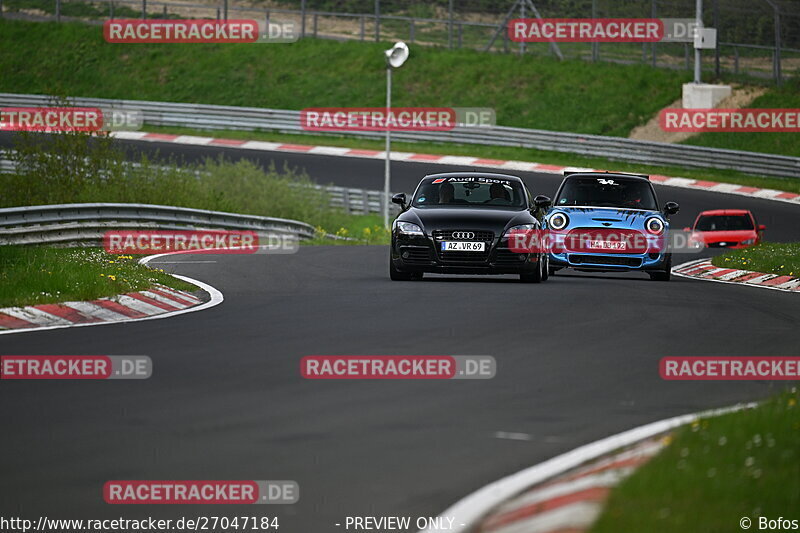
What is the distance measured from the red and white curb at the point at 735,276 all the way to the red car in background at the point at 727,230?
5.41m

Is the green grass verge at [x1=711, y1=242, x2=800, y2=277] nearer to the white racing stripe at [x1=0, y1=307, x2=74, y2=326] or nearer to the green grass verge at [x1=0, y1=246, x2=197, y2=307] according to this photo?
the green grass verge at [x1=0, y1=246, x2=197, y2=307]

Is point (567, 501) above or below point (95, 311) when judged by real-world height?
above

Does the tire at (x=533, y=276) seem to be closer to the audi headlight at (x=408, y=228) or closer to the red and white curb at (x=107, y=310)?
the audi headlight at (x=408, y=228)

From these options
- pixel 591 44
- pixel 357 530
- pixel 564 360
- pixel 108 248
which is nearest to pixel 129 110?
pixel 591 44

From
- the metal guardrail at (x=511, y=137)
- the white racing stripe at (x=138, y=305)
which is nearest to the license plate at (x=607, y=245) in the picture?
the white racing stripe at (x=138, y=305)

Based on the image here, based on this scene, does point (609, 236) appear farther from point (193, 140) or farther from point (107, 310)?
point (193, 140)

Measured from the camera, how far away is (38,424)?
337 inches

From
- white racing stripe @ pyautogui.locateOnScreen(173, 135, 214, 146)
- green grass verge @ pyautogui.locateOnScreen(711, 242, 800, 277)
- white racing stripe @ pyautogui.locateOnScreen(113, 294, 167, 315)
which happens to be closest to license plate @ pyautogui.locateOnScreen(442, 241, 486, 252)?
white racing stripe @ pyautogui.locateOnScreen(113, 294, 167, 315)

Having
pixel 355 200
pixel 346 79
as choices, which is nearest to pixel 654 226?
pixel 355 200

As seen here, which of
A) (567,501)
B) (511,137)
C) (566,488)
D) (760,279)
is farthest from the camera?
(511,137)

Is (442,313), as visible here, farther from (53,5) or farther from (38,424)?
(53,5)

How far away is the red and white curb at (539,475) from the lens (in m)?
6.38

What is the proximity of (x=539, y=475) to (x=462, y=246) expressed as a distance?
11.3m

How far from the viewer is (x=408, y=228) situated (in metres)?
18.6
